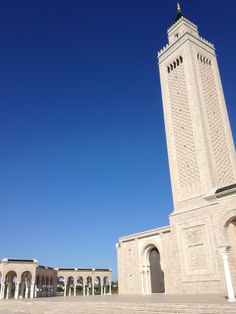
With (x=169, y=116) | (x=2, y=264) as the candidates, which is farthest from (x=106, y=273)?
(x=169, y=116)

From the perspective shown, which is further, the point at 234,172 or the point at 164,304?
the point at 234,172

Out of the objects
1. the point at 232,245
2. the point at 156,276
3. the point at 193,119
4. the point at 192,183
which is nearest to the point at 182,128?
the point at 193,119

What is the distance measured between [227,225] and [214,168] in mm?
4798

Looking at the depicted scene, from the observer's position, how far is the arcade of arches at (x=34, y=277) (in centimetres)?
2478

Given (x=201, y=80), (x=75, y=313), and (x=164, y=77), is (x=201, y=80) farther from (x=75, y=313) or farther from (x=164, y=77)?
(x=75, y=313)

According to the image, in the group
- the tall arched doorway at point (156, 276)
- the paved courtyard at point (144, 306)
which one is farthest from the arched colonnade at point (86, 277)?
the paved courtyard at point (144, 306)

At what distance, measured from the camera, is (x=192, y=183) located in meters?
18.1

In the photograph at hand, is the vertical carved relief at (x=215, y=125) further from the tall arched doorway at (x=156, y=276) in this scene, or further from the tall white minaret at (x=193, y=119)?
the tall arched doorway at (x=156, y=276)

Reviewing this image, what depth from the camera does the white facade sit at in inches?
583

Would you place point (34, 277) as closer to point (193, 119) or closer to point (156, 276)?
point (156, 276)

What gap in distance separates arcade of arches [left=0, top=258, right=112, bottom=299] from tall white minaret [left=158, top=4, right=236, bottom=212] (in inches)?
609

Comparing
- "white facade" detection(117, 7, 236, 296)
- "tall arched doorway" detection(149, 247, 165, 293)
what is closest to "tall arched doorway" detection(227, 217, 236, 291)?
"white facade" detection(117, 7, 236, 296)

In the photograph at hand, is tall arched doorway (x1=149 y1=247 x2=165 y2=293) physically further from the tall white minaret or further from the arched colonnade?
the arched colonnade

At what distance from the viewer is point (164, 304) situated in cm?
893
